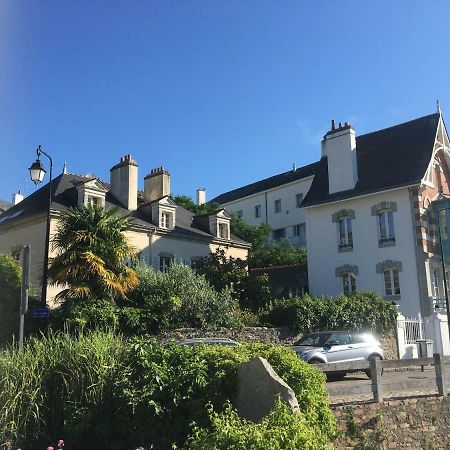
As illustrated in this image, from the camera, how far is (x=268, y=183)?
53.3 m

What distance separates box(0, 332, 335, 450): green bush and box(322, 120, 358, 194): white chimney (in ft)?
76.9

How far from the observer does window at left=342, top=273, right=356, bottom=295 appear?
28.8 meters

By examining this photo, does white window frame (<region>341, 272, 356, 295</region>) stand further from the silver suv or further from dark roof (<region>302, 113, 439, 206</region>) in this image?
the silver suv

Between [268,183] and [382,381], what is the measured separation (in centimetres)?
4312

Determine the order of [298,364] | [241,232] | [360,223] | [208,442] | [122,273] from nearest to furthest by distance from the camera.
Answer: [208,442], [298,364], [122,273], [360,223], [241,232]

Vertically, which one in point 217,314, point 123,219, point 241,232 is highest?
point 241,232

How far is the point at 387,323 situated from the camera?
23.5 metres

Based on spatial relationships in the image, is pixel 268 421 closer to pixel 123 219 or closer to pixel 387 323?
pixel 123 219

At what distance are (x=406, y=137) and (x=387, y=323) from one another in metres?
11.5

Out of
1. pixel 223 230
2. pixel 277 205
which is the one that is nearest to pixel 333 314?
pixel 223 230

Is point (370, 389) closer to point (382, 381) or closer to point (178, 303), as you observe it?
point (382, 381)

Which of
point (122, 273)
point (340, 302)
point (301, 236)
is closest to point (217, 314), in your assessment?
point (122, 273)

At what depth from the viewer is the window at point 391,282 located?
26891mm

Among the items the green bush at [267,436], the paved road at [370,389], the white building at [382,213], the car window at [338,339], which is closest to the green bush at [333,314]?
the white building at [382,213]
